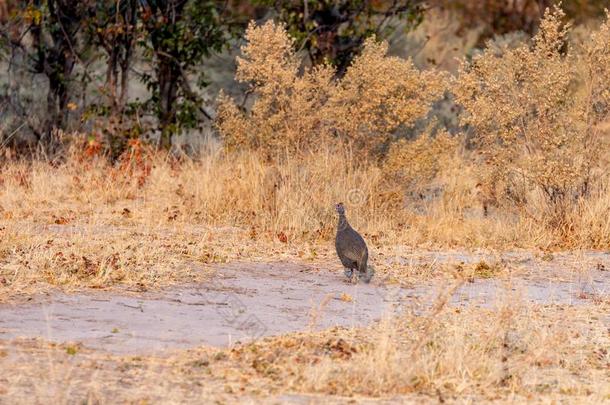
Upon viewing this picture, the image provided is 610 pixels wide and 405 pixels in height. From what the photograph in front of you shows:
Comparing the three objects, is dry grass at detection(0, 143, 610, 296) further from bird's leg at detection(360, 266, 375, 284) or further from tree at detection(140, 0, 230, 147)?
tree at detection(140, 0, 230, 147)

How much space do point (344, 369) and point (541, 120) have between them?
236 inches

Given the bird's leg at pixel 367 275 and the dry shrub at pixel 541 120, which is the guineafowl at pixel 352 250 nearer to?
the bird's leg at pixel 367 275

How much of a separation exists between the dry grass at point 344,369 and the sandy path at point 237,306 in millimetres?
232

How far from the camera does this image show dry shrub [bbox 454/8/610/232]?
11055 millimetres

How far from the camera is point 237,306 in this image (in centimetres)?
761

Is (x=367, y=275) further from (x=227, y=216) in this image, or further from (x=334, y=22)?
(x=334, y=22)

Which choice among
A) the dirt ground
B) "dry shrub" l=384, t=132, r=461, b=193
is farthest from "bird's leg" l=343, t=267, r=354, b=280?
"dry shrub" l=384, t=132, r=461, b=193

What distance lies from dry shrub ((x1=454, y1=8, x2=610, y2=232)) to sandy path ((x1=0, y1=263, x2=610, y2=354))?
1846mm

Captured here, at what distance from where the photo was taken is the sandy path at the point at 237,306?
6.54 m

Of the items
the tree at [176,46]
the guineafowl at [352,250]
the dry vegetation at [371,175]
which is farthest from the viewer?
Answer: the tree at [176,46]

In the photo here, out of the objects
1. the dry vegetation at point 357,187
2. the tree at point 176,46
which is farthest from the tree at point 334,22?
the dry vegetation at point 357,187

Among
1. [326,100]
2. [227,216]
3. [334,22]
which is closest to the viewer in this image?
[227,216]

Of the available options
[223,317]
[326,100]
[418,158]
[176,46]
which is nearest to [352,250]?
[223,317]

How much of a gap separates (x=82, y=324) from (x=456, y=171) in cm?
694
